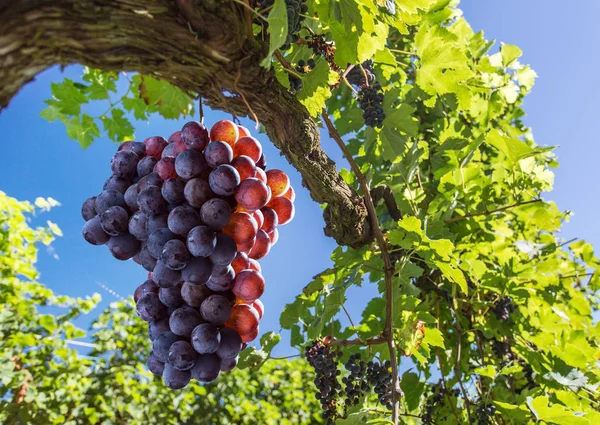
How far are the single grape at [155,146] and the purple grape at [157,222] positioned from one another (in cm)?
23

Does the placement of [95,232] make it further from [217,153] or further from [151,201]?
[217,153]

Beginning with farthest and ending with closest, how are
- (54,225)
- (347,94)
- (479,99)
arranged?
1. (54,225)
2. (347,94)
3. (479,99)

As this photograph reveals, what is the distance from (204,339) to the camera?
1.00 m

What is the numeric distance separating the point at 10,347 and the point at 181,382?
3979 mm

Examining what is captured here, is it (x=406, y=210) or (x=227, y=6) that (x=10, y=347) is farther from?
(x=227, y=6)

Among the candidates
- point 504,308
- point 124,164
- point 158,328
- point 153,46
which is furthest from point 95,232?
point 504,308

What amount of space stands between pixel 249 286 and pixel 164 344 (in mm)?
242

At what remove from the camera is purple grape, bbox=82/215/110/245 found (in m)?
1.16

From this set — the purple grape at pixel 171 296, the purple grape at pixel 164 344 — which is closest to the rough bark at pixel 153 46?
the purple grape at pixel 171 296

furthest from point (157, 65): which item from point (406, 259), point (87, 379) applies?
point (87, 379)

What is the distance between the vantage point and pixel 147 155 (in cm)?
122

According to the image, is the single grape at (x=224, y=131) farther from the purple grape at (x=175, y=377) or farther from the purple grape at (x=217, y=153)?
the purple grape at (x=175, y=377)

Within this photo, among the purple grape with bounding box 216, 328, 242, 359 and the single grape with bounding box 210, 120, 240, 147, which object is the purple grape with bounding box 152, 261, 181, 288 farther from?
the single grape with bounding box 210, 120, 240, 147

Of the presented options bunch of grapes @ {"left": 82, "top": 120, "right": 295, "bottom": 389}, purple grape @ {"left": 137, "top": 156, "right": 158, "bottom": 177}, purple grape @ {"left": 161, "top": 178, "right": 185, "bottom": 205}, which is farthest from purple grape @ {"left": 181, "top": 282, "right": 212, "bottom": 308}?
purple grape @ {"left": 137, "top": 156, "right": 158, "bottom": 177}
